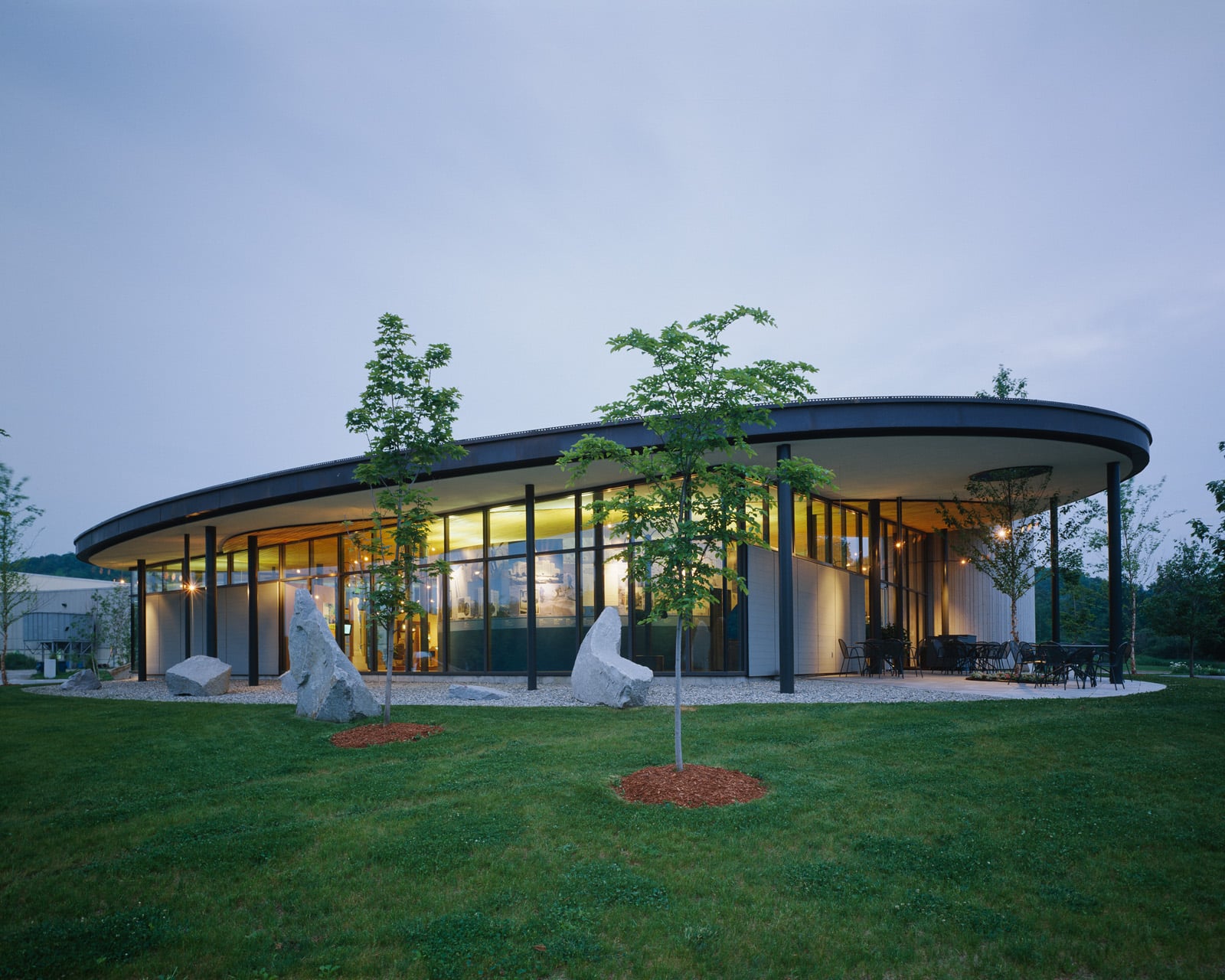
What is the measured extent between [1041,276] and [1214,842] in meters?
71.6

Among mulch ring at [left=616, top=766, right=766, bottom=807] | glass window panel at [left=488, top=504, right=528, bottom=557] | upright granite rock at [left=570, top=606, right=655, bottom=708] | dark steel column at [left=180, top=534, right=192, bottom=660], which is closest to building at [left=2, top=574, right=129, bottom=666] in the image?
dark steel column at [left=180, top=534, right=192, bottom=660]

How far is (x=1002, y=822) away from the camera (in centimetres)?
546

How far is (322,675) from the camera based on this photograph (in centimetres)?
1140

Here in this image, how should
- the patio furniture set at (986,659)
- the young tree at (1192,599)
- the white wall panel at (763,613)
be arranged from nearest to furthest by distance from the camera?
the patio furniture set at (986,659), the white wall panel at (763,613), the young tree at (1192,599)

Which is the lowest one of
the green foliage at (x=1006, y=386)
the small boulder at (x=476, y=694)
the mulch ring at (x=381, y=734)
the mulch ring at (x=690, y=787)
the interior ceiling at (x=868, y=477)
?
the small boulder at (x=476, y=694)

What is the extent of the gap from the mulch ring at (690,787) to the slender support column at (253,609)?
56.3ft

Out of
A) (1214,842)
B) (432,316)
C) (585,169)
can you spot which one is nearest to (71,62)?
(1214,842)

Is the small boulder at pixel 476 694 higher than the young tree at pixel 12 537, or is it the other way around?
the young tree at pixel 12 537

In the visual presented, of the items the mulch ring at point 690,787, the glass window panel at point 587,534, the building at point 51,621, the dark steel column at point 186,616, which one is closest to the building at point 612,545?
the glass window panel at point 587,534

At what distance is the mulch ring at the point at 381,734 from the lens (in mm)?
9273

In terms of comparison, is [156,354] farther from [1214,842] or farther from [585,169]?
[1214,842]

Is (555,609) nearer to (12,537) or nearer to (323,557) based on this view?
(323,557)

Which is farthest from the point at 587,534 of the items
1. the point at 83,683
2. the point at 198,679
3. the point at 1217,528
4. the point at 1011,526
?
the point at 83,683

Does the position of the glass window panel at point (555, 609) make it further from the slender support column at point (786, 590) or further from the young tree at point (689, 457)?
the young tree at point (689, 457)
